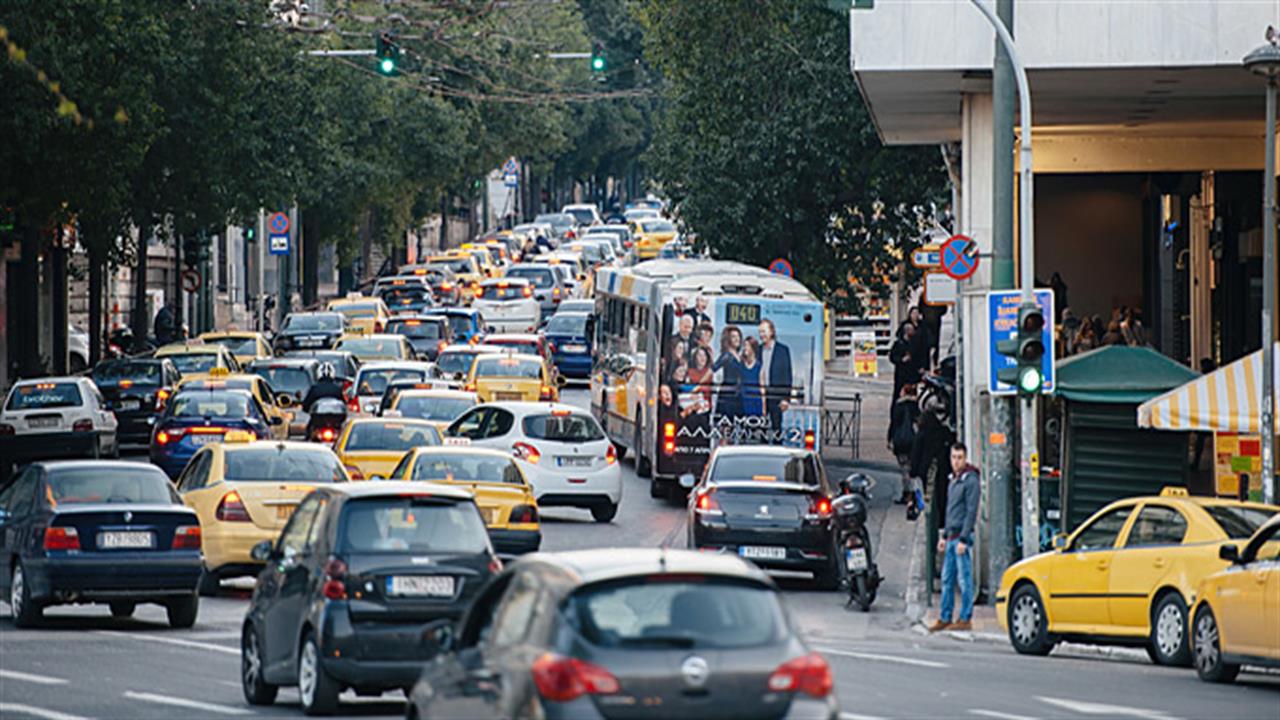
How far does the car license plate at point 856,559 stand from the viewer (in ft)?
81.8

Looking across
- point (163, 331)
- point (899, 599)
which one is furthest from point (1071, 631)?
point (163, 331)

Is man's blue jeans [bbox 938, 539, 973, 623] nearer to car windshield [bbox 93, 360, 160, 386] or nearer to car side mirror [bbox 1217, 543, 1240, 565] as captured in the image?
car side mirror [bbox 1217, 543, 1240, 565]

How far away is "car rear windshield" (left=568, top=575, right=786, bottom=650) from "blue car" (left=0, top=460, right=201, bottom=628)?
35.8 feet

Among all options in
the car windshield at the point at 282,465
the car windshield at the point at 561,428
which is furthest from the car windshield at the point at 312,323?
the car windshield at the point at 282,465

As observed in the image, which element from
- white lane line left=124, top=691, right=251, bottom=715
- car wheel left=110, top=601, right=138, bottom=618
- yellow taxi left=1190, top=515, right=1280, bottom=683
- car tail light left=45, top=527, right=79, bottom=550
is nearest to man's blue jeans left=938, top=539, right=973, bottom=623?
yellow taxi left=1190, top=515, right=1280, bottom=683

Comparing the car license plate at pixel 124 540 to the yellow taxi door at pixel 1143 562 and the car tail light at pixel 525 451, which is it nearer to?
the yellow taxi door at pixel 1143 562

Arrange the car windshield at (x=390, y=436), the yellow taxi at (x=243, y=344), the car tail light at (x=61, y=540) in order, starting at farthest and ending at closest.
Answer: the yellow taxi at (x=243, y=344)
the car windshield at (x=390, y=436)
the car tail light at (x=61, y=540)

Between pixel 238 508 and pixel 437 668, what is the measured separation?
11.9 metres

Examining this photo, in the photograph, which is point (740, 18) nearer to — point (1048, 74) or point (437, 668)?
point (1048, 74)

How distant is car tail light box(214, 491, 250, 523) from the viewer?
23250 millimetres

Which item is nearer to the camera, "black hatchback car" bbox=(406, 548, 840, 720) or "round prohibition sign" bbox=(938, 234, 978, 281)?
"black hatchback car" bbox=(406, 548, 840, 720)

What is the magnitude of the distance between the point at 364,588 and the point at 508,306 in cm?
5318

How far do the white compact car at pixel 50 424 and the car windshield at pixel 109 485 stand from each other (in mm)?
15302

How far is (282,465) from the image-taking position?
23.7m
